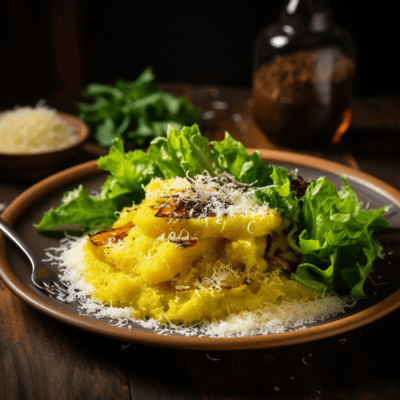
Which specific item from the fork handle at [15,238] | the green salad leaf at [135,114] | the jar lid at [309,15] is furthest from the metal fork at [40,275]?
the jar lid at [309,15]

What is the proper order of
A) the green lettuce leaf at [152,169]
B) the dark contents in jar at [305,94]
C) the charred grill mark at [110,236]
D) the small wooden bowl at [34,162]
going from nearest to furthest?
the charred grill mark at [110,236] → the green lettuce leaf at [152,169] → the small wooden bowl at [34,162] → the dark contents in jar at [305,94]

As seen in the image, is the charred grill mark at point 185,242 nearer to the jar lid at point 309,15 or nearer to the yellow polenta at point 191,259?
the yellow polenta at point 191,259

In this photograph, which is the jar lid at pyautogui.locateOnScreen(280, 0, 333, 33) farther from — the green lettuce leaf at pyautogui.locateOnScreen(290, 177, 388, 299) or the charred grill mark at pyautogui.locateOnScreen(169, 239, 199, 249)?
the charred grill mark at pyautogui.locateOnScreen(169, 239, 199, 249)

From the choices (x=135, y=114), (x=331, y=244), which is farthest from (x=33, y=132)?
(x=331, y=244)

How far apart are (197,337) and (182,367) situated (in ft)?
0.41

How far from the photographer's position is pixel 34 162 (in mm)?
2523

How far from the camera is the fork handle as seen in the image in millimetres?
1713

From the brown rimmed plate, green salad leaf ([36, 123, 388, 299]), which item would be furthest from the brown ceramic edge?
green salad leaf ([36, 123, 388, 299])

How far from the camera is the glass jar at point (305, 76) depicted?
9.39 ft

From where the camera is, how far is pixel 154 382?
4.40 ft

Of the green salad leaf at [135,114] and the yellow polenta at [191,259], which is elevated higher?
the yellow polenta at [191,259]

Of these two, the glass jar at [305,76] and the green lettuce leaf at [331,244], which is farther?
the glass jar at [305,76]

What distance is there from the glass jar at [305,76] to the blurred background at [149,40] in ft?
7.17

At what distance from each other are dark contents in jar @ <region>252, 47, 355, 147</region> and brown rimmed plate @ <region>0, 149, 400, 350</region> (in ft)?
1.90
